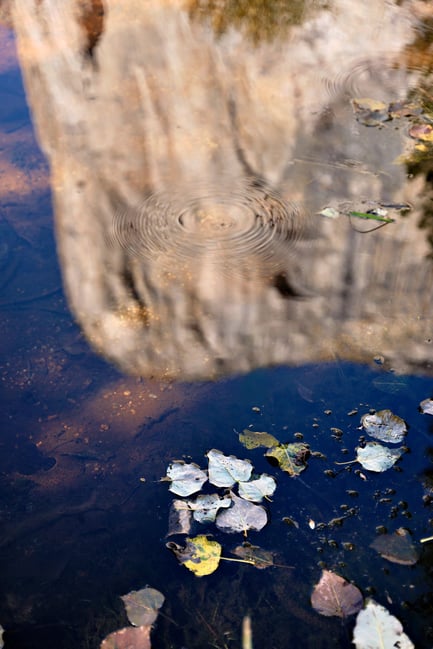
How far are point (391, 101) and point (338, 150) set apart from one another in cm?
57

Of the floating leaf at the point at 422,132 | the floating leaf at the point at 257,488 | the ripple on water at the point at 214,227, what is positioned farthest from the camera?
the floating leaf at the point at 422,132

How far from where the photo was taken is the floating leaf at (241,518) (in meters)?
1.69

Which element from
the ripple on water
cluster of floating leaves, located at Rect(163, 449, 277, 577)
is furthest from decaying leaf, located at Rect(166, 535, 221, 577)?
the ripple on water

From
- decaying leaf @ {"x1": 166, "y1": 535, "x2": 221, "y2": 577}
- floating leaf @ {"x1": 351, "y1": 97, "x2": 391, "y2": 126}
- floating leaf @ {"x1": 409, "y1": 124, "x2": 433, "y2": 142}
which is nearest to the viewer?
decaying leaf @ {"x1": 166, "y1": 535, "x2": 221, "y2": 577}

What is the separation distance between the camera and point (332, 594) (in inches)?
62.9

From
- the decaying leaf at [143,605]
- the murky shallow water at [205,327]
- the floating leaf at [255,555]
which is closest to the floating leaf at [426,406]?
the murky shallow water at [205,327]

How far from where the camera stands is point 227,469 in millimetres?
1797

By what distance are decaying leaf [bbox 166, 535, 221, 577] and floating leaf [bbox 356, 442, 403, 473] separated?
1.59 feet

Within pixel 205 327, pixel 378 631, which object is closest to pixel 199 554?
pixel 378 631

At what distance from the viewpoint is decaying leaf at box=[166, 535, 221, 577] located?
163cm

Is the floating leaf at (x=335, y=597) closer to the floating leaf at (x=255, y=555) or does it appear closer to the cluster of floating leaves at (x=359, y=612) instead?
the cluster of floating leaves at (x=359, y=612)

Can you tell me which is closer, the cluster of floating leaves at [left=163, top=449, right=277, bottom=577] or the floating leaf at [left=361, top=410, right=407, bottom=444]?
the cluster of floating leaves at [left=163, top=449, right=277, bottom=577]

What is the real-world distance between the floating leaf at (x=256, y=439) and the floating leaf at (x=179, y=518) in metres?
0.27

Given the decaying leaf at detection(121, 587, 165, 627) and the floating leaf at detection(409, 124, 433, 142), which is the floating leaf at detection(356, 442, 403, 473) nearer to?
the decaying leaf at detection(121, 587, 165, 627)
